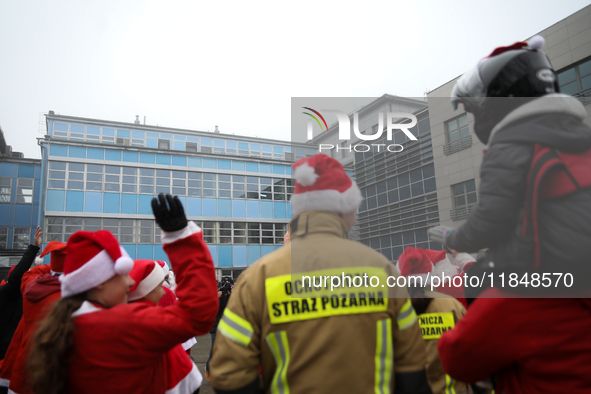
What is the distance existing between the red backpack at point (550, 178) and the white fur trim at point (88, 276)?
1.99 meters

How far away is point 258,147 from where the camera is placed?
112 feet

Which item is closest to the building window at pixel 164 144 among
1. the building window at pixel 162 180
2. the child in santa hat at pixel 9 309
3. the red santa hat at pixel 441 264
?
the building window at pixel 162 180

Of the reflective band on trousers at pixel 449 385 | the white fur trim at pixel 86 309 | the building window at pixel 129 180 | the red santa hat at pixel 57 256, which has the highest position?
the building window at pixel 129 180

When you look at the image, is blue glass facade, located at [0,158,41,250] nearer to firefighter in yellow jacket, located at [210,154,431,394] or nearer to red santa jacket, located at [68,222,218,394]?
red santa jacket, located at [68,222,218,394]

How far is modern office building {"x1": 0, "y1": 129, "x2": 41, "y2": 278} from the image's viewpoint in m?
30.6

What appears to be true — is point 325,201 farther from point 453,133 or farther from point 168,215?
point 453,133

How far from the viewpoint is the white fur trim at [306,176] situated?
85.7 inches

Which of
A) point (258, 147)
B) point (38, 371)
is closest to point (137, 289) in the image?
point (38, 371)

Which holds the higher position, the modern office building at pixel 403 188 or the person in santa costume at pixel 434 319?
the modern office building at pixel 403 188

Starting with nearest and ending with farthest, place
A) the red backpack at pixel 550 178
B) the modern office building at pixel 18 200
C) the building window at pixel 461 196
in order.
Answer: the red backpack at pixel 550 178 < the building window at pixel 461 196 < the modern office building at pixel 18 200

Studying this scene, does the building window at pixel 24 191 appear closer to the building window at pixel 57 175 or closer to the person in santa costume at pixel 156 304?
the building window at pixel 57 175

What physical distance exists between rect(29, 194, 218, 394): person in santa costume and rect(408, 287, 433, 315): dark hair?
173 centimetres

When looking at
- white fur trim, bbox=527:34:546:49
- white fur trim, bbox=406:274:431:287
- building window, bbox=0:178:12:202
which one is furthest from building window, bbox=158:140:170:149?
white fur trim, bbox=527:34:546:49

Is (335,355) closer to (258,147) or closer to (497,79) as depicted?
(497,79)
